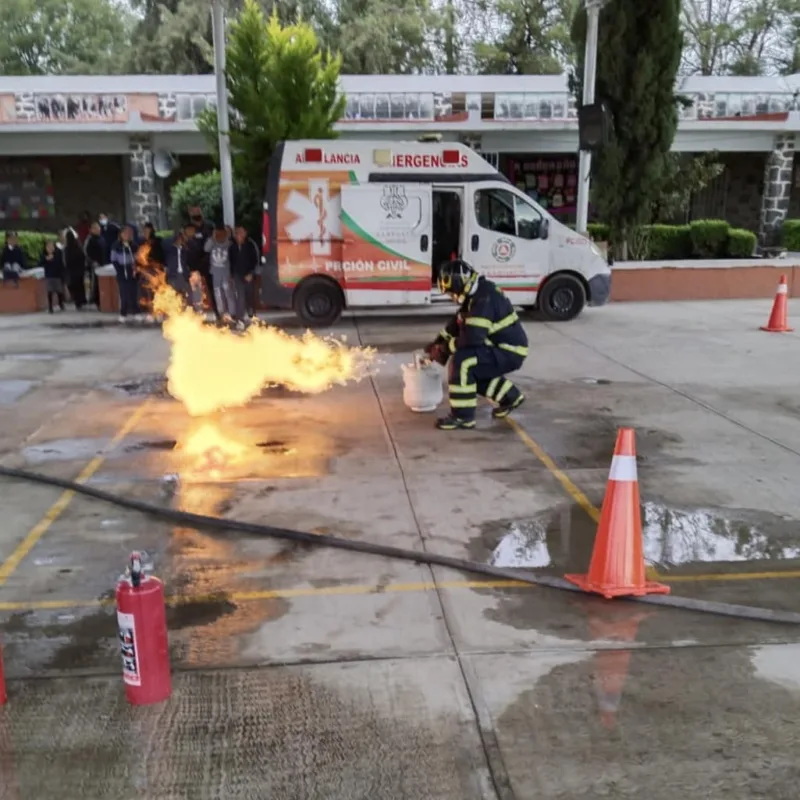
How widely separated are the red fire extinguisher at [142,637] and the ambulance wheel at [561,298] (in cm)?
1138

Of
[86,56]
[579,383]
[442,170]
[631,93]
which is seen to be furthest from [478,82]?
[86,56]

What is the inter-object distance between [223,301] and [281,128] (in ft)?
12.1

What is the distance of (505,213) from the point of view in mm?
13461

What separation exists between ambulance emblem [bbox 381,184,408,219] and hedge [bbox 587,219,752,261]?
9.34 m

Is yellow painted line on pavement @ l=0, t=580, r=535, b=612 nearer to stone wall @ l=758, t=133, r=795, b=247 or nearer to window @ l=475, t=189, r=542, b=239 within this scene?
window @ l=475, t=189, r=542, b=239

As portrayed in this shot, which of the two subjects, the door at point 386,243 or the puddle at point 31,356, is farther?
the door at point 386,243

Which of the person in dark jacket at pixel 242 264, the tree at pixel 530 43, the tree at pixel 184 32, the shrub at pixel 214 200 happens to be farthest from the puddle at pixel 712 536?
the tree at pixel 530 43

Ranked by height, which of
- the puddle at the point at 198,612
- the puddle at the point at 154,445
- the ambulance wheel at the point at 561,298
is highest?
the ambulance wheel at the point at 561,298

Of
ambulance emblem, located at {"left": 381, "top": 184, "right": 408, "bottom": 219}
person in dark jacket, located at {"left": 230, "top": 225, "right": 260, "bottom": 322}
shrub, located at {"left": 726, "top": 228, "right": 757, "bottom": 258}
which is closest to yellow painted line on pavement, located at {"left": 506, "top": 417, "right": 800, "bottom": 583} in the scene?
ambulance emblem, located at {"left": 381, "top": 184, "right": 408, "bottom": 219}

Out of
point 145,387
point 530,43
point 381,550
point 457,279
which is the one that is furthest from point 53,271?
point 530,43

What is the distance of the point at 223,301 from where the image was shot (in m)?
14.1

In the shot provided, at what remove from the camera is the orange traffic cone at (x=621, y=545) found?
4.39 m

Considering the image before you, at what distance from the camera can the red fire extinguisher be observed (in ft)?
10.8

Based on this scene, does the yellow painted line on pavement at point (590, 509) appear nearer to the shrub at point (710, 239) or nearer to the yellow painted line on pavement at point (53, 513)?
the yellow painted line on pavement at point (53, 513)
